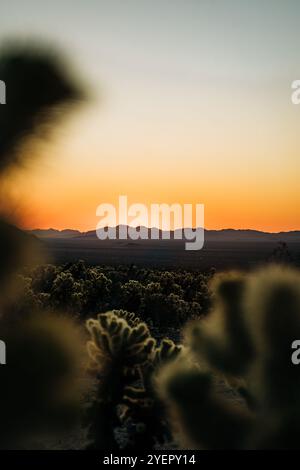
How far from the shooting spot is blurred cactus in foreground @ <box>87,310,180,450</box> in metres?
2.83

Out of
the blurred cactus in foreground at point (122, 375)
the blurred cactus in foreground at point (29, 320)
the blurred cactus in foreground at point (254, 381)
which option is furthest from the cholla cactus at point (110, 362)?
the blurred cactus in foreground at point (29, 320)

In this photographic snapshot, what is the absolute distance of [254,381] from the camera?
2686 millimetres

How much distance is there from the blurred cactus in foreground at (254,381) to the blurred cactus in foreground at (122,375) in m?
0.12

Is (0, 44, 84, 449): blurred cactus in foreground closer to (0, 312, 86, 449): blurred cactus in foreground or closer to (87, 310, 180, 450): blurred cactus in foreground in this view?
(0, 312, 86, 449): blurred cactus in foreground

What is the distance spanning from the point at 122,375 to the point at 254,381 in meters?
0.68

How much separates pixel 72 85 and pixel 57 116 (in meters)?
0.13

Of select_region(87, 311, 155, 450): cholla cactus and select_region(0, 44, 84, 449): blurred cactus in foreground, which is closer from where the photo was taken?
select_region(0, 44, 84, 449): blurred cactus in foreground

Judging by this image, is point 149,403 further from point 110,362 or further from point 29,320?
point 29,320

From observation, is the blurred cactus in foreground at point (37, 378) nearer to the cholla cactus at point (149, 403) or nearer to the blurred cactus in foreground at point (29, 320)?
the blurred cactus in foreground at point (29, 320)

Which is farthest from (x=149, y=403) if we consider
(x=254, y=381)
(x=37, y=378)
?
(x=37, y=378)

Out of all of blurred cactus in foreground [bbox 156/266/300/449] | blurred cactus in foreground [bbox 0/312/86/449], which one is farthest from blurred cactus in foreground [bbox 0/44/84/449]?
blurred cactus in foreground [bbox 156/266/300/449]

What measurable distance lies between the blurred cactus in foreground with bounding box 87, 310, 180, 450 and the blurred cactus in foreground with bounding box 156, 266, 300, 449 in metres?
0.12

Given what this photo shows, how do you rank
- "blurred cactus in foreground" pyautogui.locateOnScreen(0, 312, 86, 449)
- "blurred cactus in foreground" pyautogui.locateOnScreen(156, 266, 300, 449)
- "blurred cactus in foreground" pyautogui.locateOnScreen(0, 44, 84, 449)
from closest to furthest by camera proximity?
"blurred cactus in foreground" pyautogui.locateOnScreen(0, 44, 84, 449) → "blurred cactus in foreground" pyautogui.locateOnScreen(0, 312, 86, 449) → "blurred cactus in foreground" pyautogui.locateOnScreen(156, 266, 300, 449)

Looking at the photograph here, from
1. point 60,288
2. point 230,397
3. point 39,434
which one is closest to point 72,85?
point 39,434
